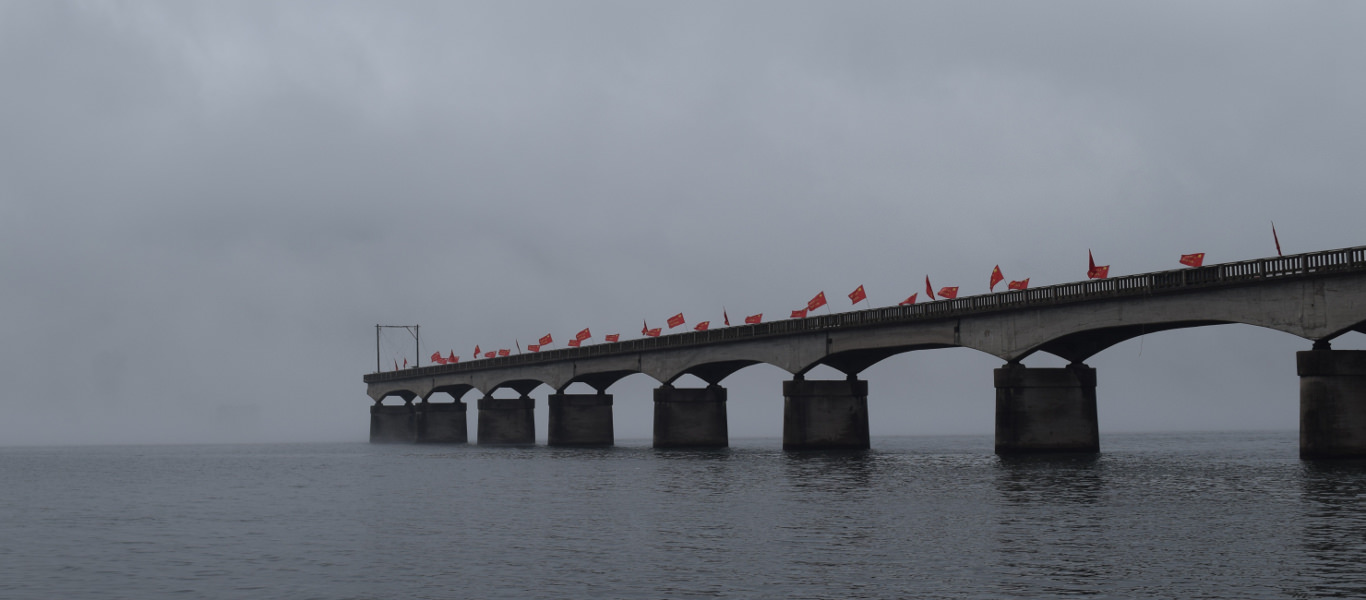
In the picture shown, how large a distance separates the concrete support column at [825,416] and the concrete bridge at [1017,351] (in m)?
0.10

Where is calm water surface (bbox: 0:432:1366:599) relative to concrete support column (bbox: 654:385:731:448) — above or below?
below

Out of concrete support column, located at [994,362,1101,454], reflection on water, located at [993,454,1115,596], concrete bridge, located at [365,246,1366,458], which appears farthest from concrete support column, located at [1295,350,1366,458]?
concrete support column, located at [994,362,1101,454]

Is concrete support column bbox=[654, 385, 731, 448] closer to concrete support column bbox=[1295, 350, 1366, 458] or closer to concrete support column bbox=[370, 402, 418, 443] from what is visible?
concrete support column bbox=[1295, 350, 1366, 458]

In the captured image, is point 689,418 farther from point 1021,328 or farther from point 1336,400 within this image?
point 1336,400

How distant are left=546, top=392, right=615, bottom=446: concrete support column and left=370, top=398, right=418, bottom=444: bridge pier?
53.4 meters

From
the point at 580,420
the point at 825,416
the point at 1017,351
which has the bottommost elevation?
the point at 825,416

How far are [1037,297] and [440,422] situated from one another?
109004 mm

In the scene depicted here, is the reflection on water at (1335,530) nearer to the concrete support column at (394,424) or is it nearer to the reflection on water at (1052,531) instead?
the reflection on water at (1052,531)

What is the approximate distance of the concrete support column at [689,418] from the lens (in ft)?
364

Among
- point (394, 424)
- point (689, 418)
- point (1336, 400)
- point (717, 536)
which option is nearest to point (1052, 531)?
point (717, 536)

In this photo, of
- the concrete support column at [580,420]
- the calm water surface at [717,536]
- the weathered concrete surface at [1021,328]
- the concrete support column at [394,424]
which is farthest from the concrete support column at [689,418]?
the concrete support column at [394,424]

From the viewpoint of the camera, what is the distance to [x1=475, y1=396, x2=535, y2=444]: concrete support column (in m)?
151

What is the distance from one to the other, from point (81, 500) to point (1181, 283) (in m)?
54.1

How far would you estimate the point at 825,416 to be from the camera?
3780 inches
